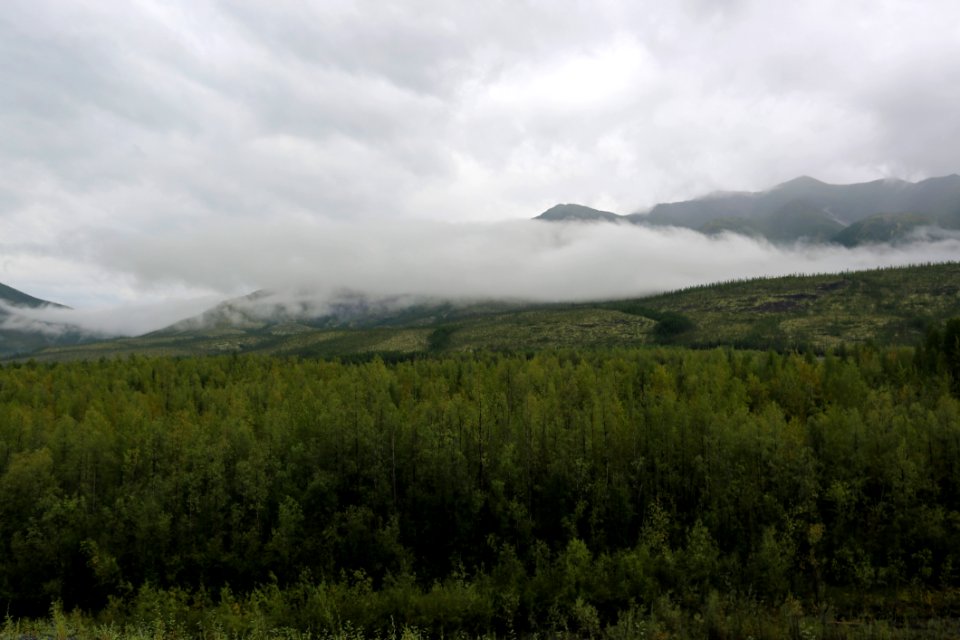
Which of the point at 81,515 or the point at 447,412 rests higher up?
the point at 447,412

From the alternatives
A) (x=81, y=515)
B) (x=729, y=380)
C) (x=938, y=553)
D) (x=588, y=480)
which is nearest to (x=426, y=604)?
(x=588, y=480)

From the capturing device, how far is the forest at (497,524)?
1682 inches

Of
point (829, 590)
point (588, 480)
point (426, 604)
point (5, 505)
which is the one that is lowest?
point (829, 590)

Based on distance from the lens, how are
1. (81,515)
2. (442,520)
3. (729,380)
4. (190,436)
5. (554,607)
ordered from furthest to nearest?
(729,380) < (190,436) < (442,520) < (81,515) < (554,607)

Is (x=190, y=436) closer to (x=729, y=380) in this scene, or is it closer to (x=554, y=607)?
(x=554, y=607)

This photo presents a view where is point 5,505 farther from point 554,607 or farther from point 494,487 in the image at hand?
point 554,607

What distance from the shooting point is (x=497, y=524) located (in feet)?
175

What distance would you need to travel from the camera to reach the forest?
42719 millimetres

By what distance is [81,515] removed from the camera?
50281 mm

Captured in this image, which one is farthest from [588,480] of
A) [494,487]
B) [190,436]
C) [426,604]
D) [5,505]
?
[5,505]

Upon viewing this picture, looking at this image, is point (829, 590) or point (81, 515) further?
point (81, 515)

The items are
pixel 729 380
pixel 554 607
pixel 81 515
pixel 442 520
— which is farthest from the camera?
pixel 729 380

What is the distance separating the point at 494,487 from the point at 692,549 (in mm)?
19223

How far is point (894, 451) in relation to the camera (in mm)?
52156
